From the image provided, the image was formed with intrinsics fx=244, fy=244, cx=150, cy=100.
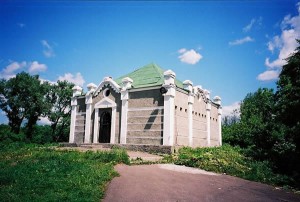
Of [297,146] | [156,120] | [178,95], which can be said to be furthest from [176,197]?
[178,95]

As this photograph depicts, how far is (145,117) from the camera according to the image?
20.8 m

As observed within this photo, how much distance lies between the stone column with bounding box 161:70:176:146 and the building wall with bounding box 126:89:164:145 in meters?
0.56

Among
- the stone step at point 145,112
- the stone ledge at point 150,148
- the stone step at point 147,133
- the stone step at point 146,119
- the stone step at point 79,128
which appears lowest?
the stone ledge at point 150,148

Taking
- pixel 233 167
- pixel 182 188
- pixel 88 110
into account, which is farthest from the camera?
pixel 88 110

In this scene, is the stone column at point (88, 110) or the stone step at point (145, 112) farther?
the stone column at point (88, 110)

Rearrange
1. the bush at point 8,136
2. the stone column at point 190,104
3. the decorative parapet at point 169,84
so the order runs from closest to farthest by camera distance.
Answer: the decorative parapet at point 169,84 < the stone column at point 190,104 < the bush at point 8,136

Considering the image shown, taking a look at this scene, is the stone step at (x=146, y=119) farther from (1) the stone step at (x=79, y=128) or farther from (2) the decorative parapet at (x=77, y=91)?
(2) the decorative parapet at (x=77, y=91)

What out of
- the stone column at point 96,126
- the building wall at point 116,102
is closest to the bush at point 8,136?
the building wall at point 116,102

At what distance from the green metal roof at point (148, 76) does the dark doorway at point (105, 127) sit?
4.09m

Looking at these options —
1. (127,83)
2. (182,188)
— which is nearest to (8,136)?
(127,83)

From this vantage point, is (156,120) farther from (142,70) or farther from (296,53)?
(296,53)

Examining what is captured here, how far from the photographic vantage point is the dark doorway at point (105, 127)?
23.4 metres

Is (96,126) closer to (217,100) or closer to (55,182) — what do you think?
(217,100)

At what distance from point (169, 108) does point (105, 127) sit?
24.7 ft
